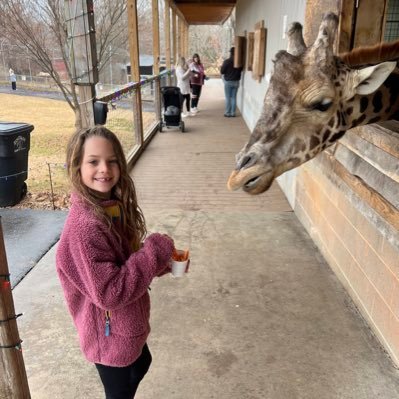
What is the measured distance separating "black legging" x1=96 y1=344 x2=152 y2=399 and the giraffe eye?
1.45 metres

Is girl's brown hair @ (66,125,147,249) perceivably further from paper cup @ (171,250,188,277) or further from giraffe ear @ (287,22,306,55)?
giraffe ear @ (287,22,306,55)

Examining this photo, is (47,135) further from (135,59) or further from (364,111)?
(364,111)

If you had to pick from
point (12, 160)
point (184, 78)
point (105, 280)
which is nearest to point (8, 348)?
point (105, 280)

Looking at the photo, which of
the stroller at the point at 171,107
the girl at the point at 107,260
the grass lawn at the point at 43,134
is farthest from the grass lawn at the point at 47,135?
the girl at the point at 107,260

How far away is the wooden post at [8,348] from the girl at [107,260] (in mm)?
286

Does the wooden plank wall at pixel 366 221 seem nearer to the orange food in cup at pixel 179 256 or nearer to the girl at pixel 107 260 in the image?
the orange food in cup at pixel 179 256

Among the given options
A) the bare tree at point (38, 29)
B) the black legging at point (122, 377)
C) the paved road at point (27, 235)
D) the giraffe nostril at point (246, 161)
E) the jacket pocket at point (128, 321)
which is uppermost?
the bare tree at point (38, 29)

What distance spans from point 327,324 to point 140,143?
5800 millimetres

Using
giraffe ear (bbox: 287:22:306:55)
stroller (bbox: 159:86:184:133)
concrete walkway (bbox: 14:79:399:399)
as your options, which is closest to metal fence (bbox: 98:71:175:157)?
stroller (bbox: 159:86:184:133)

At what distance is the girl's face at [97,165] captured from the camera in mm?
1658

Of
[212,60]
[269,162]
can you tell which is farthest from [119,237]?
[212,60]

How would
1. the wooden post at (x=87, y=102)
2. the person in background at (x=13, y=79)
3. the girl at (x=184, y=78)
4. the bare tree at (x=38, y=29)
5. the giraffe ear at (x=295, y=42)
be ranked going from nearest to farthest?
the giraffe ear at (x=295, y=42) < the wooden post at (x=87, y=102) < the bare tree at (x=38, y=29) < the girl at (x=184, y=78) < the person in background at (x=13, y=79)

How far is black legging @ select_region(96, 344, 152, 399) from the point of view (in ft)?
5.78

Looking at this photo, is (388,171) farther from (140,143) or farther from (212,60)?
(212,60)
